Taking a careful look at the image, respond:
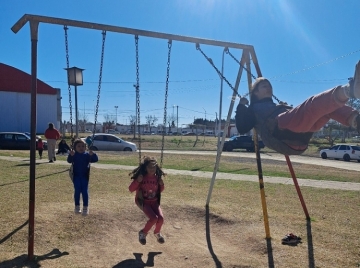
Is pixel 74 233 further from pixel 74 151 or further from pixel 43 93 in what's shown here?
pixel 43 93

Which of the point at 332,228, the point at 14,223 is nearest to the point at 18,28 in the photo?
the point at 14,223

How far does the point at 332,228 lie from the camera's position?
578 centimetres

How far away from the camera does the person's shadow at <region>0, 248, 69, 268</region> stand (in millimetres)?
4098

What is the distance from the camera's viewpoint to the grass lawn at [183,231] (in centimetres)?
446

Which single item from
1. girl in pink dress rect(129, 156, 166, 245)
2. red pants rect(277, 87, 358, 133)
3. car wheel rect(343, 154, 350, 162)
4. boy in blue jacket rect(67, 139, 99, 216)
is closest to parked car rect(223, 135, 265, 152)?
car wheel rect(343, 154, 350, 162)

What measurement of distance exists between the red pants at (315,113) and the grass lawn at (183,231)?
178 cm

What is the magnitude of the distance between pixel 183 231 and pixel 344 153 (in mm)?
22537

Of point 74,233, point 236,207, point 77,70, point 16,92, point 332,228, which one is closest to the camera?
point 74,233

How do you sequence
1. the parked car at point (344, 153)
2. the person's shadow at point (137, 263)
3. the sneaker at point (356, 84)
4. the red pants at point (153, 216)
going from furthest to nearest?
the parked car at point (344, 153) → the red pants at point (153, 216) → the person's shadow at point (137, 263) → the sneaker at point (356, 84)

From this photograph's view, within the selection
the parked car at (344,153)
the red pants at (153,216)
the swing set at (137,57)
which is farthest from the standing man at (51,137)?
the parked car at (344,153)

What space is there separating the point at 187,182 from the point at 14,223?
5.81 meters

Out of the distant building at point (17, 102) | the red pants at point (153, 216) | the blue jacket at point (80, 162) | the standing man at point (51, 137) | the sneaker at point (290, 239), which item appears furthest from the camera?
the distant building at point (17, 102)

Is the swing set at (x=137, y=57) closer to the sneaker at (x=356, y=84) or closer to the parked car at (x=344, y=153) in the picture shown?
the sneaker at (x=356, y=84)

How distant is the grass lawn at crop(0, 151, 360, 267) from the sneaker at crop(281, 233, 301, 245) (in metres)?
0.09
